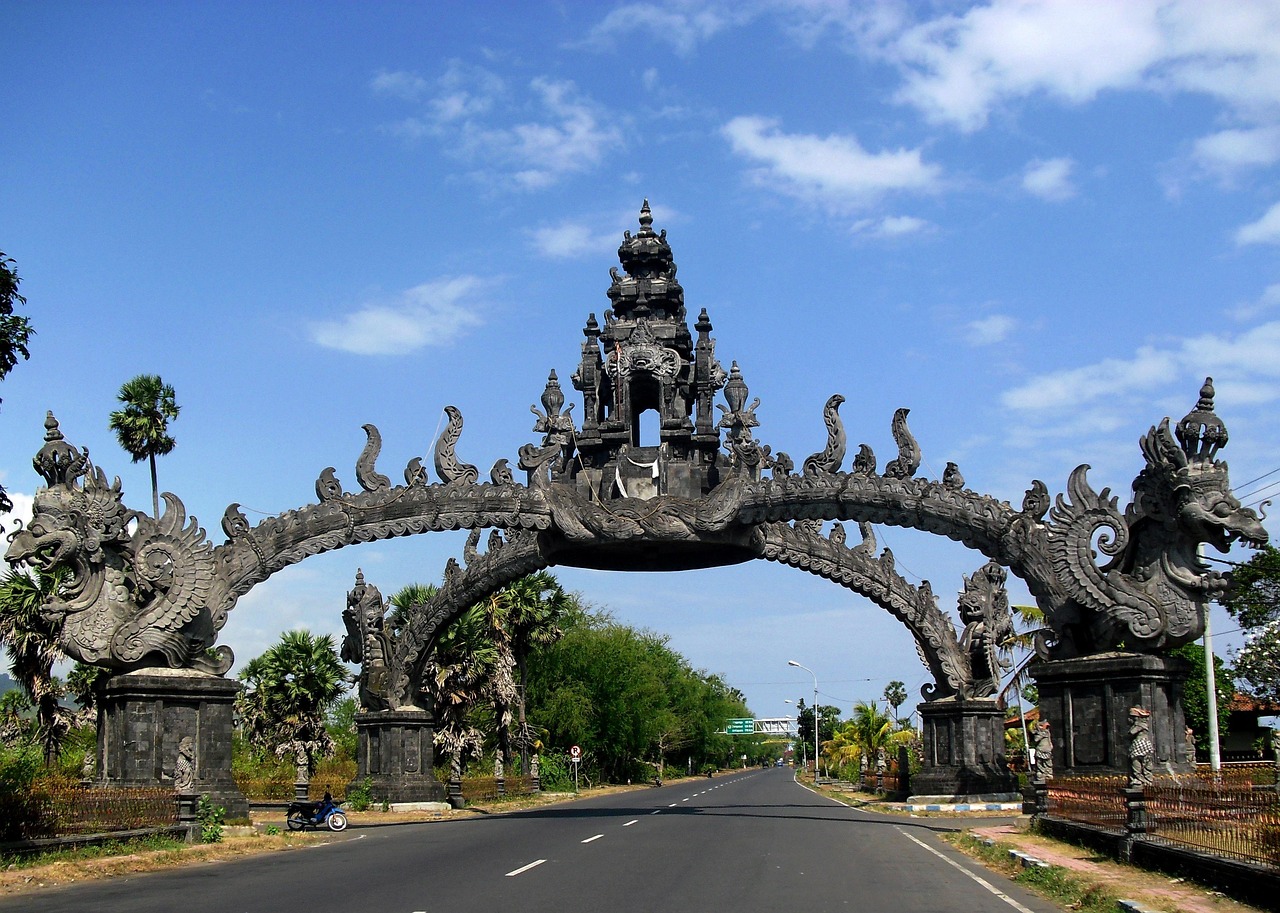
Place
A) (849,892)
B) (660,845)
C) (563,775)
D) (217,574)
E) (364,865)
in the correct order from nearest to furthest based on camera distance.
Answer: (849,892) → (364,865) → (660,845) → (217,574) → (563,775)

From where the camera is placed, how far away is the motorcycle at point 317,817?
26.5 m

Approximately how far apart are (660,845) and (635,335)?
15.9 meters

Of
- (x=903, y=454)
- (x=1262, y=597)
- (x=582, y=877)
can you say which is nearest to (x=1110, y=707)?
(x=903, y=454)

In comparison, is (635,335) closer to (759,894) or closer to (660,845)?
(660,845)

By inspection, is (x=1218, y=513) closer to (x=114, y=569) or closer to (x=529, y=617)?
(x=114, y=569)

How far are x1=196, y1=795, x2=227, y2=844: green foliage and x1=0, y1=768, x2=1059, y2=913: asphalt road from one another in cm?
178

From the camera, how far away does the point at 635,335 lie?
3369cm

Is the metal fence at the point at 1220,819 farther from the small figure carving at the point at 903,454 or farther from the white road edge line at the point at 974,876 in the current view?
the small figure carving at the point at 903,454

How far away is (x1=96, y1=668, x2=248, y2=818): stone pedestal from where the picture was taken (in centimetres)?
2323

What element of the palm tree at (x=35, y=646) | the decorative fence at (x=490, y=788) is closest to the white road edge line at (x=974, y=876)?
the decorative fence at (x=490, y=788)

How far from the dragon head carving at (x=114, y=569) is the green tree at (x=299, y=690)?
1706 cm

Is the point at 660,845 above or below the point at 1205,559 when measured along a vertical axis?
below

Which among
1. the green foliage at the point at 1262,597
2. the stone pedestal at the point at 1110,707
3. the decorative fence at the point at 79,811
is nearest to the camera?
the decorative fence at the point at 79,811

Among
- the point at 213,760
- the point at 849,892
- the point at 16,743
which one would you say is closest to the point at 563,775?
the point at 16,743
